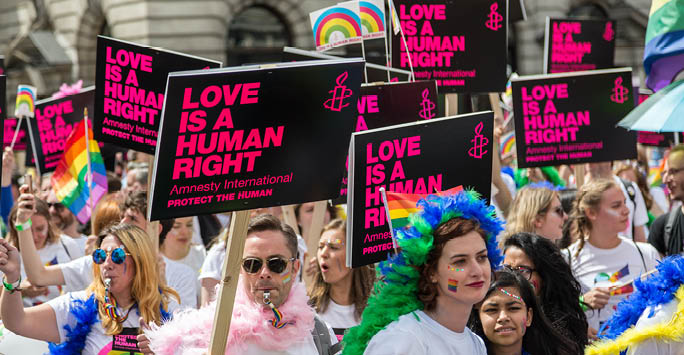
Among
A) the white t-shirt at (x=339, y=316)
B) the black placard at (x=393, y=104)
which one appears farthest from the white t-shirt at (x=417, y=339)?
the black placard at (x=393, y=104)

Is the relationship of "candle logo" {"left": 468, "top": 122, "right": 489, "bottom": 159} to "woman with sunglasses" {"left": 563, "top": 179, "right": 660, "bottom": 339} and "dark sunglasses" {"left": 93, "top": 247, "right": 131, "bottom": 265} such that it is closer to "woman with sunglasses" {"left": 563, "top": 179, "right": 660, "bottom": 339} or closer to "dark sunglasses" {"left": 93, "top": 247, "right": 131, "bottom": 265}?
"woman with sunglasses" {"left": 563, "top": 179, "right": 660, "bottom": 339}

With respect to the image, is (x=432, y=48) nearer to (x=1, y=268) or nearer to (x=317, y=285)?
(x=317, y=285)

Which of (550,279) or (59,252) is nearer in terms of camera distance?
(550,279)

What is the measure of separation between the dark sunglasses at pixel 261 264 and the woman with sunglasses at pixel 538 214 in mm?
2478

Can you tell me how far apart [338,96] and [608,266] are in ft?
9.09

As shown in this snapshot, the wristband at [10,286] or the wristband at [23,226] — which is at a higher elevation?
the wristband at [23,226]

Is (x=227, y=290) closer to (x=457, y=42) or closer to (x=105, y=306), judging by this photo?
(x=105, y=306)

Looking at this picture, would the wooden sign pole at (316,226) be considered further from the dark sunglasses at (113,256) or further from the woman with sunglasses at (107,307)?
the dark sunglasses at (113,256)

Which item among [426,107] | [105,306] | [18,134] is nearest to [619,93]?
[426,107]

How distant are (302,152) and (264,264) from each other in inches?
22.2

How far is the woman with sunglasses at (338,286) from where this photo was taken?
5.48 metres

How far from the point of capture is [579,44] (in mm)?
10055

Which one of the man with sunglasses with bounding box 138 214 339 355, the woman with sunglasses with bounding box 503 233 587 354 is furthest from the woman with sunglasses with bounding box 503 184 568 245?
the man with sunglasses with bounding box 138 214 339 355

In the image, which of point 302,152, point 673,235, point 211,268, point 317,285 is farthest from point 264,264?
point 673,235
